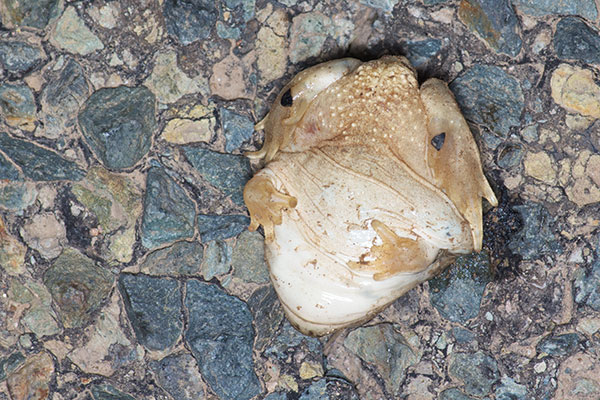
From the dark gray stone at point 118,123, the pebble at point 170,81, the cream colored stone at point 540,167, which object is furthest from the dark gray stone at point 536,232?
the dark gray stone at point 118,123

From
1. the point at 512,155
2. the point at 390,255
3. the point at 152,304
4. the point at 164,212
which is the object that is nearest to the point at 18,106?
the point at 164,212

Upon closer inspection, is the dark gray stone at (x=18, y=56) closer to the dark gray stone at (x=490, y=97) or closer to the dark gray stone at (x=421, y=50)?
the dark gray stone at (x=421, y=50)

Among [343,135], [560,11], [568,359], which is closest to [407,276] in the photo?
[343,135]

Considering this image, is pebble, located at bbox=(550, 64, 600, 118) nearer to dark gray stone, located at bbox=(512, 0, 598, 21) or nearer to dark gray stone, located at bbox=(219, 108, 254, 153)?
dark gray stone, located at bbox=(512, 0, 598, 21)

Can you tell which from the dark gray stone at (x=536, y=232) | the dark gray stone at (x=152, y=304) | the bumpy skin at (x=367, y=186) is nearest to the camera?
the bumpy skin at (x=367, y=186)

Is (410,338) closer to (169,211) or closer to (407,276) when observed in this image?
(407,276)

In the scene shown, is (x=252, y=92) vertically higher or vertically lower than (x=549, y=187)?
higher

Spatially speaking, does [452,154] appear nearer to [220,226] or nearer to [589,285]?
[589,285]
